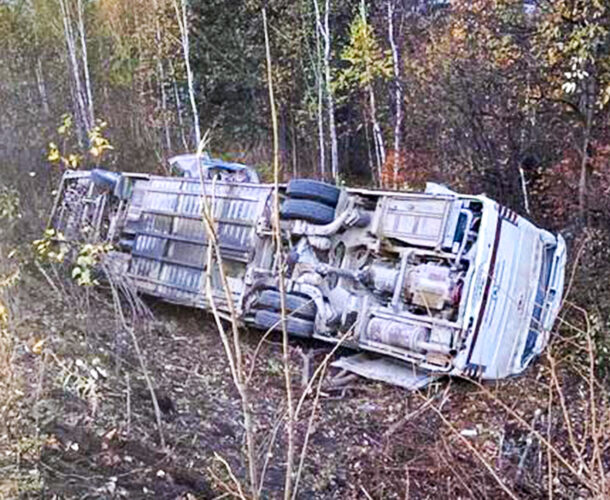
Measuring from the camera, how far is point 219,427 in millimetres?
4699

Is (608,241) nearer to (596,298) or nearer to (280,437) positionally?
(596,298)

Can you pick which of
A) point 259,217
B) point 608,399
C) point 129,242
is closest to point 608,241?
point 608,399

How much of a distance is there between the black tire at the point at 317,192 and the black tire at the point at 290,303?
2.99ft

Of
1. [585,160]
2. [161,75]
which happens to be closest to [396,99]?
[585,160]

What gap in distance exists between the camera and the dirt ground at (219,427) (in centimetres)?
355

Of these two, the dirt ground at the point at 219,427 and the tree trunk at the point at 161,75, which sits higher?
the tree trunk at the point at 161,75

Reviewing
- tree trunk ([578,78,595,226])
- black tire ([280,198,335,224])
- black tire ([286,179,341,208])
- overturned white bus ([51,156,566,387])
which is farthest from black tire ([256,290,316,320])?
tree trunk ([578,78,595,226])

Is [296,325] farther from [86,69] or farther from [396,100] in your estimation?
[86,69]

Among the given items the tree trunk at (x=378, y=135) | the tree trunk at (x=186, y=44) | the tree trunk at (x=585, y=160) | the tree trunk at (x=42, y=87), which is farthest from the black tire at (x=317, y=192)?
the tree trunk at (x=42, y=87)

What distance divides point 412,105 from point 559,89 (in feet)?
10.6

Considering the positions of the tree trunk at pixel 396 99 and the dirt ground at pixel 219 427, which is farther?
the tree trunk at pixel 396 99

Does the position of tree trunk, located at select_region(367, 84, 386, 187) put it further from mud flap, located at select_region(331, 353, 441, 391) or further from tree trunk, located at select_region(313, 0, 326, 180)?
mud flap, located at select_region(331, 353, 441, 391)

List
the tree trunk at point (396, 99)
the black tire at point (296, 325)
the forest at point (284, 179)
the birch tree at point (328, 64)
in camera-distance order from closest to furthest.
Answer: the forest at point (284, 179)
the black tire at point (296, 325)
the tree trunk at point (396, 99)
the birch tree at point (328, 64)

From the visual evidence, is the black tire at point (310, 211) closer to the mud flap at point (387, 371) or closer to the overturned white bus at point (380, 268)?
the overturned white bus at point (380, 268)
